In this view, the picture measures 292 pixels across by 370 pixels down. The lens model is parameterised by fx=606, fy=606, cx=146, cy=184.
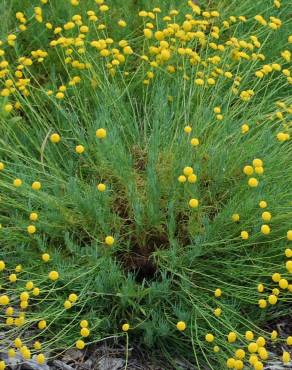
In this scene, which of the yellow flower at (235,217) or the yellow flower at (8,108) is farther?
the yellow flower at (8,108)

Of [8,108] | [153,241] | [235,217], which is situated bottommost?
[153,241]

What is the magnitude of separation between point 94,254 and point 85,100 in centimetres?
102

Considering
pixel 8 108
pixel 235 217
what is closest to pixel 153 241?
pixel 235 217

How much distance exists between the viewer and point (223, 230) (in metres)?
2.66

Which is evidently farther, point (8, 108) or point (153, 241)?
point (8, 108)

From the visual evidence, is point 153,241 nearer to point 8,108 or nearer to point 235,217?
point 235,217

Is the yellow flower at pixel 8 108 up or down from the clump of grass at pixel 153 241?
up

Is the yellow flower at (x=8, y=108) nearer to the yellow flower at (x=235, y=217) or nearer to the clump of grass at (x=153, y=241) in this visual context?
the clump of grass at (x=153, y=241)

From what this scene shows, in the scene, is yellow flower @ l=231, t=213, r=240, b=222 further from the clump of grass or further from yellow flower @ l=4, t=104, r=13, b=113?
yellow flower @ l=4, t=104, r=13, b=113

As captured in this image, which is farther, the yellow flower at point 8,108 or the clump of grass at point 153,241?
the yellow flower at point 8,108

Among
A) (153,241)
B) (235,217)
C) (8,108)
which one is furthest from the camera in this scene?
(8,108)

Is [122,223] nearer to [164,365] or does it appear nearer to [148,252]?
[148,252]

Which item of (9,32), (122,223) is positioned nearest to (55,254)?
(122,223)

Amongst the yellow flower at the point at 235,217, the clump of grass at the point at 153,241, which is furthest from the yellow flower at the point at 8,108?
the yellow flower at the point at 235,217
